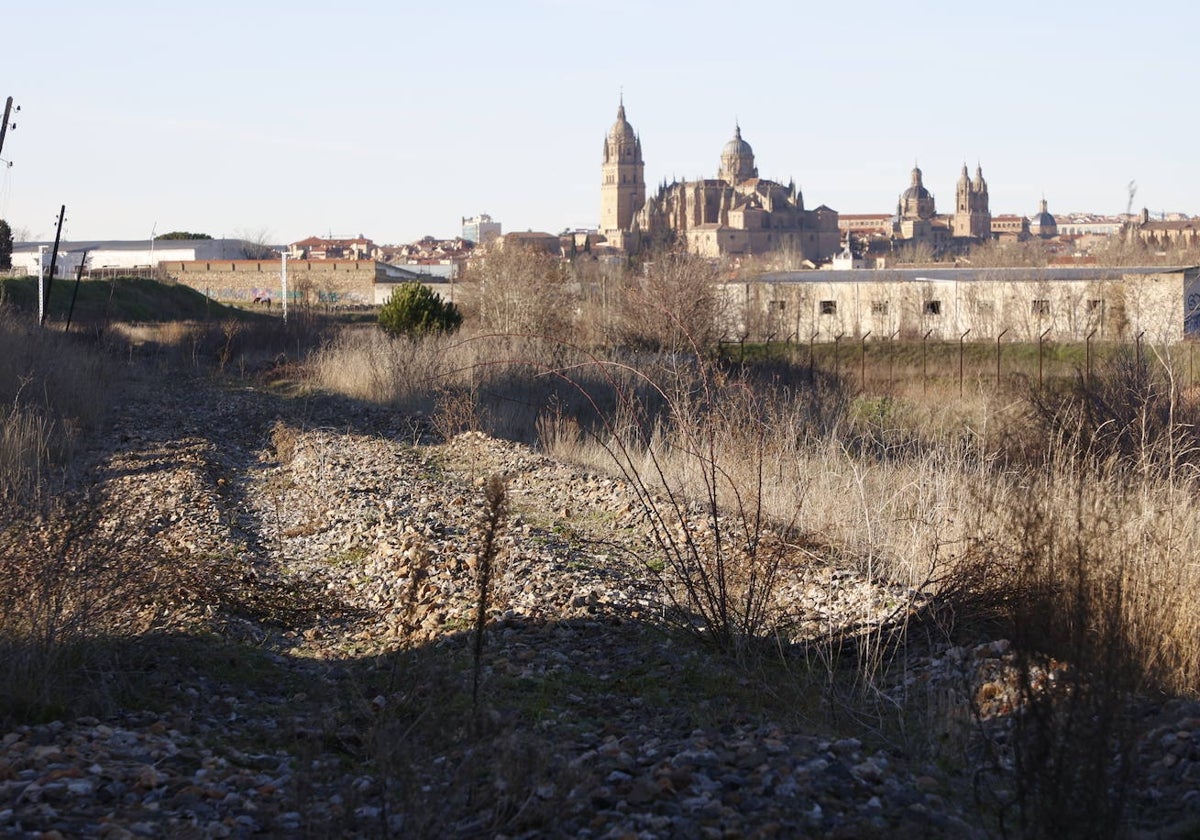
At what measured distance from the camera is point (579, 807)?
4172 millimetres

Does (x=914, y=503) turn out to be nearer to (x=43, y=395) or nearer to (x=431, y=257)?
(x=43, y=395)

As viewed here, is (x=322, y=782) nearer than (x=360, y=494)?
Yes

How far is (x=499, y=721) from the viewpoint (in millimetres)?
4922

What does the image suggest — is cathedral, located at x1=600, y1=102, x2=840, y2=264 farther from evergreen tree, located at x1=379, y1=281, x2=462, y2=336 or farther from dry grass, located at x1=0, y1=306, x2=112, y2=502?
dry grass, located at x1=0, y1=306, x2=112, y2=502

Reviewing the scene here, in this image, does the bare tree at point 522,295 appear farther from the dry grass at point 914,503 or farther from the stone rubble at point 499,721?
the stone rubble at point 499,721

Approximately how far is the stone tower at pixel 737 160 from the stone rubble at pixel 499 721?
18849 cm

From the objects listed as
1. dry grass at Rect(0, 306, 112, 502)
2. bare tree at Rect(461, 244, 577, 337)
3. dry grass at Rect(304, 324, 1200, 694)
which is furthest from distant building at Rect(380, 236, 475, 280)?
dry grass at Rect(304, 324, 1200, 694)

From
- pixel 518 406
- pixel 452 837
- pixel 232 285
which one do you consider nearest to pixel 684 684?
pixel 452 837

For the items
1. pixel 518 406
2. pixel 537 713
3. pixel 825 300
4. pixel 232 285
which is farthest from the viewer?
pixel 232 285

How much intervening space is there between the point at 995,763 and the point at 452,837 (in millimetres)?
1954

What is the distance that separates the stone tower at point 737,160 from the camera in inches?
7677

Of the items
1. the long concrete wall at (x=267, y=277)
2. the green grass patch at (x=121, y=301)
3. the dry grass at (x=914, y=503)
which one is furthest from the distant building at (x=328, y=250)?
Answer: the dry grass at (x=914, y=503)

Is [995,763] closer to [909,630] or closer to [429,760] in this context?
[429,760]

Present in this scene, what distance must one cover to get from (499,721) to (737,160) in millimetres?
196819
